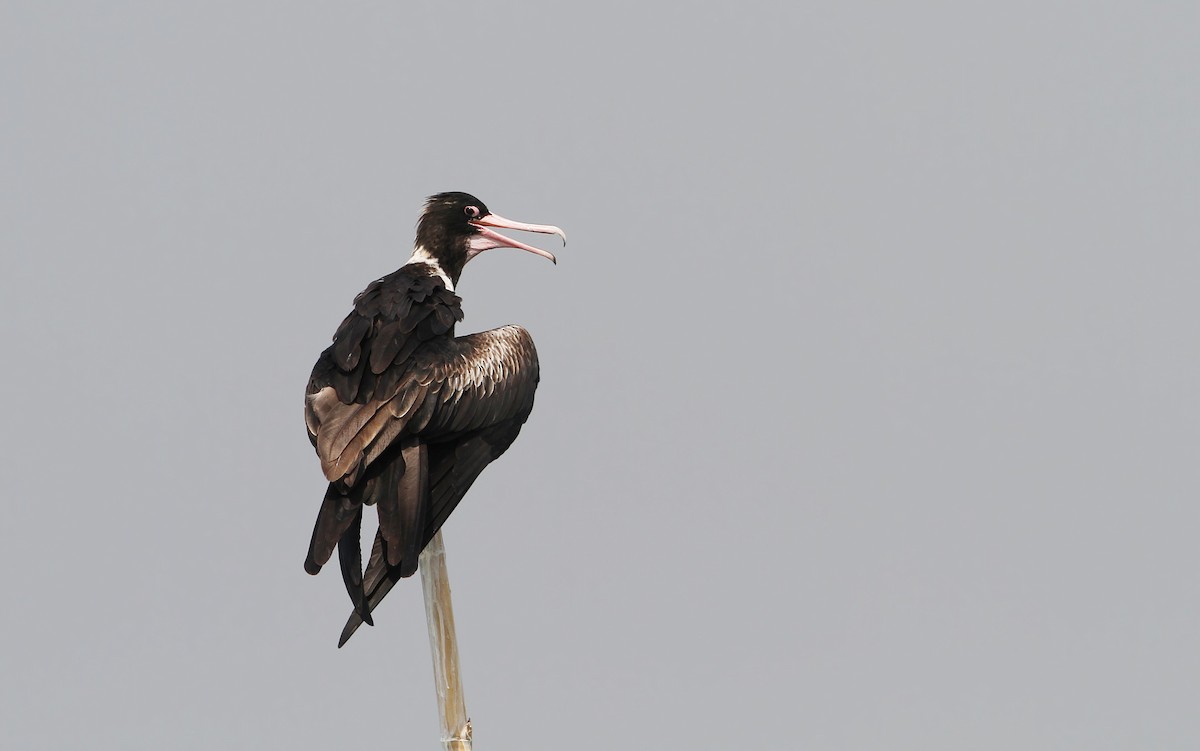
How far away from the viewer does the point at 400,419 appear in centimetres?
1097

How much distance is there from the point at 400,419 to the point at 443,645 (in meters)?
1.59

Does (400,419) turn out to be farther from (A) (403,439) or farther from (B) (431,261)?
(B) (431,261)

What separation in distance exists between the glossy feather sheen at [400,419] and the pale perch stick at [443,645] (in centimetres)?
31

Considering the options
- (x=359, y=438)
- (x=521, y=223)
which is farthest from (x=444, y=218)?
(x=359, y=438)

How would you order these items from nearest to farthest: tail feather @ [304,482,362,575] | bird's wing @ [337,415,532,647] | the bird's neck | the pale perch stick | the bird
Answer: tail feather @ [304,482,362,575] < the bird < bird's wing @ [337,415,532,647] < the pale perch stick < the bird's neck

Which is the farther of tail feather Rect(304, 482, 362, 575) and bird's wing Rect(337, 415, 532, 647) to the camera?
bird's wing Rect(337, 415, 532, 647)

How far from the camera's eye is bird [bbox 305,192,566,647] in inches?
428

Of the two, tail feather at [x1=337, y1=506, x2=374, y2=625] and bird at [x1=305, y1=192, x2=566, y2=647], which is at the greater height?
bird at [x1=305, y1=192, x2=566, y2=647]

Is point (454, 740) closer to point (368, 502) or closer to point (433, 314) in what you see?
point (368, 502)

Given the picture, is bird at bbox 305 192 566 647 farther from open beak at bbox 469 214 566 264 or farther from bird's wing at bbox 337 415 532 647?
open beak at bbox 469 214 566 264

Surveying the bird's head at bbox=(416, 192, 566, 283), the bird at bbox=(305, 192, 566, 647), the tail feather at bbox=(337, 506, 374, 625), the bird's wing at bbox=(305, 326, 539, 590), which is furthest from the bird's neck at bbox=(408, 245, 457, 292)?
the tail feather at bbox=(337, 506, 374, 625)

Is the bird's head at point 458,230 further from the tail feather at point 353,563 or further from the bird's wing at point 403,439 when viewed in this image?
the tail feather at point 353,563

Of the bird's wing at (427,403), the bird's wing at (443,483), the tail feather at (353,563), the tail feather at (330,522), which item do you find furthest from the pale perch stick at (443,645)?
the bird's wing at (427,403)

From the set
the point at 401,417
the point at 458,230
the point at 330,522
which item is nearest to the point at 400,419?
the point at 401,417
